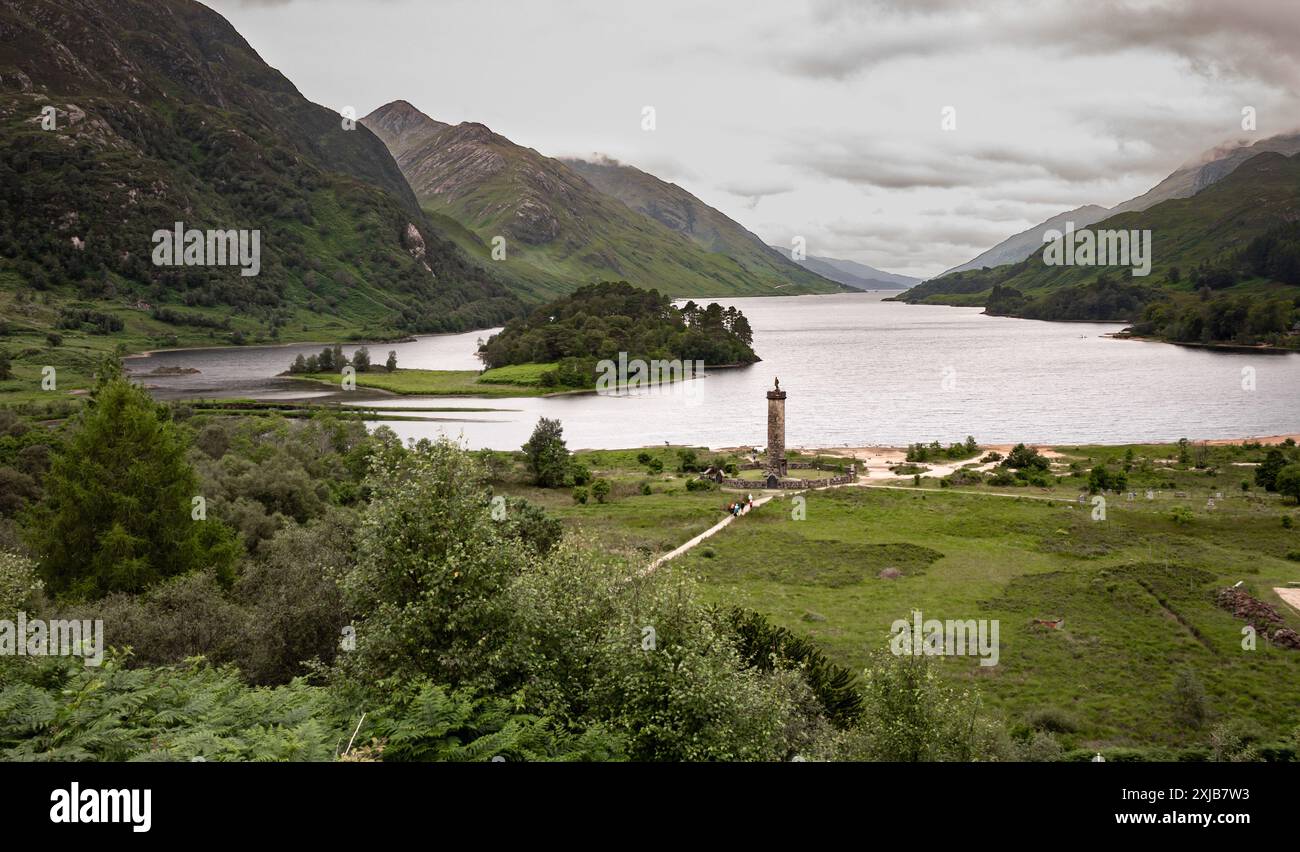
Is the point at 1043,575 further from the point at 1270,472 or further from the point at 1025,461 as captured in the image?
the point at 1270,472

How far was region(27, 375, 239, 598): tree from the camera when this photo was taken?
38469 millimetres

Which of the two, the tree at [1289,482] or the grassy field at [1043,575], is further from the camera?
the tree at [1289,482]

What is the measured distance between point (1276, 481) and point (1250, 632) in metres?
47.5

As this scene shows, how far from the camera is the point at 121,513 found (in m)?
39.8

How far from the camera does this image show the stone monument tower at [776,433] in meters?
90.8

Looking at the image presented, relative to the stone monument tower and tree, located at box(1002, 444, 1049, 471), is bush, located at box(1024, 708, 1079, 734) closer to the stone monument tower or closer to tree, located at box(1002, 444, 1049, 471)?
the stone monument tower

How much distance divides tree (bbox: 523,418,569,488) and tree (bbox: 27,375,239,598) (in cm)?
5002

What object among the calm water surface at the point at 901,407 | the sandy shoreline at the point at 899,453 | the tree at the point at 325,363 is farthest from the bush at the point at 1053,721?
the tree at the point at 325,363

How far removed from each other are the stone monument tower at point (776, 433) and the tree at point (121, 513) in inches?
2378

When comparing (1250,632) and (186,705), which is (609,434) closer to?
(1250,632)

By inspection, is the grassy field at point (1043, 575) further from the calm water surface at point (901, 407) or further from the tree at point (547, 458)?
the calm water surface at point (901, 407)

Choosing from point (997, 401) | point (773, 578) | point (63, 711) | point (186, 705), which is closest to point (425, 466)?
point (186, 705)

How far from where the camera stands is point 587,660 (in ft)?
83.6
